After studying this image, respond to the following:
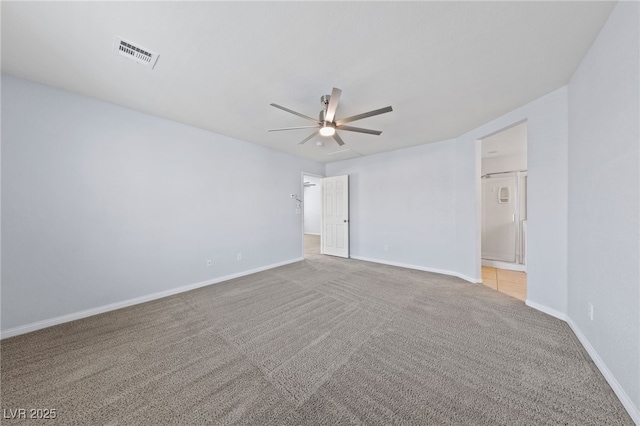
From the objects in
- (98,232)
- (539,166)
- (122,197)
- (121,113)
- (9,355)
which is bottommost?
(9,355)

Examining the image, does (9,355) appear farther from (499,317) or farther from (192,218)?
(499,317)

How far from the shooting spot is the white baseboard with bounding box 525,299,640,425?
4.10 feet

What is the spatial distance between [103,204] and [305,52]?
9.88 feet

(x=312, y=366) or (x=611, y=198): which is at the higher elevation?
(x=611, y=198)

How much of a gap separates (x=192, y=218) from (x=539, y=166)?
4.91 m

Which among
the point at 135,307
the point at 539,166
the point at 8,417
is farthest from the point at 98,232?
the point at 539,166

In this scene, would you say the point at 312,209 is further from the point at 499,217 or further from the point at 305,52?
the point at 305,52

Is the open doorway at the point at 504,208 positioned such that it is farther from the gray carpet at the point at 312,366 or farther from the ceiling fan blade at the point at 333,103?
the ceiling fan blade at the point at 333,103

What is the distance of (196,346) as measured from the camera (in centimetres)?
196

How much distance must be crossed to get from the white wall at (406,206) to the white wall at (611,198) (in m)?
2.03

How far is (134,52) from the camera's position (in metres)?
1.81

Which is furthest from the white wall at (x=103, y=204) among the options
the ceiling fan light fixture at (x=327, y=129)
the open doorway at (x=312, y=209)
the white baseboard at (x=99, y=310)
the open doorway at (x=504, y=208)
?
the open doorway at (x=312, y=209)

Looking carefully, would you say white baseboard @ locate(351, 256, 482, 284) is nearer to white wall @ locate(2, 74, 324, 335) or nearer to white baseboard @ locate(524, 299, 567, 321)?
white baseboard @ locate(524, 299, 567, 321)

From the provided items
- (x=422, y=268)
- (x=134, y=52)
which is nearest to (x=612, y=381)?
(x=422, y=268)
